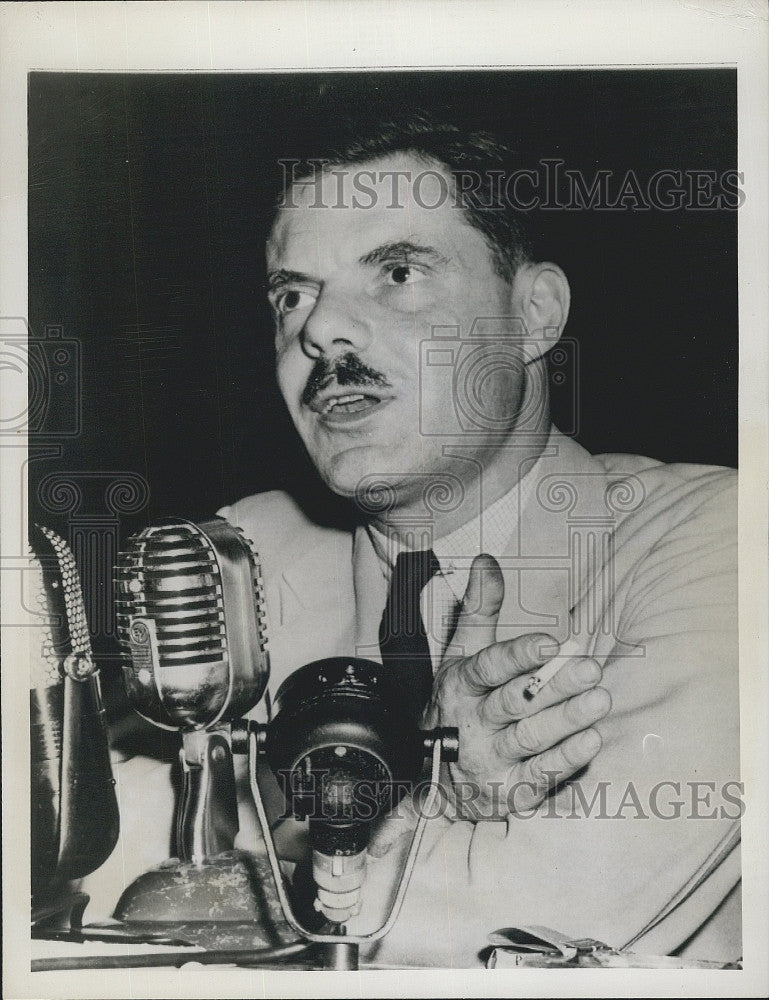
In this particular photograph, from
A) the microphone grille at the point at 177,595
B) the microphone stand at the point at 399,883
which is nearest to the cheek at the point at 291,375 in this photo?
the microphone grille at the point at 177,595

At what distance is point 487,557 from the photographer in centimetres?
109

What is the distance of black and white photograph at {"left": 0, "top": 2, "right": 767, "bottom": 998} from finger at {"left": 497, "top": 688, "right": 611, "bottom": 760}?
0.7 inches

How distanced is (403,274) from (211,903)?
91 centimetres

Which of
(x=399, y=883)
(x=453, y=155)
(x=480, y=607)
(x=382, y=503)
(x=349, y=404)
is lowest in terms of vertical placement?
(x=399, y=883)

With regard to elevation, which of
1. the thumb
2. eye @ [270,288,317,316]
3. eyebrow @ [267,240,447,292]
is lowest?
the thumb

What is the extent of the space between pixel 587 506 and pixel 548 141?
1.68 ft

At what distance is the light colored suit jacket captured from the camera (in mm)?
1069

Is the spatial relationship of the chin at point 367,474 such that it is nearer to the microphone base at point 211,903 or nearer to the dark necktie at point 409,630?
the dark necktie at point 409,630

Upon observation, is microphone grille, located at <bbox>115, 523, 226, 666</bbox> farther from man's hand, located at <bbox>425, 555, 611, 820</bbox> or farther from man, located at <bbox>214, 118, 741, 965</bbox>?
man's hand, located at <bbox>425, 555, 611, 820</bbox>

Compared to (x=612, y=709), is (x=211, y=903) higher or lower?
lower

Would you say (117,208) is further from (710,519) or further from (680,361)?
(710,519)

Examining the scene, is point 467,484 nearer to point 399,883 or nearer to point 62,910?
point 399,883

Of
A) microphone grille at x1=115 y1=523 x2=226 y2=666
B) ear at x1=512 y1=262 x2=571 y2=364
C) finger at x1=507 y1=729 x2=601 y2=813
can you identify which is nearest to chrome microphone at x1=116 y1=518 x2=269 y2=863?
microphone grille at x1=115 y1=523 x2=226 y2=666

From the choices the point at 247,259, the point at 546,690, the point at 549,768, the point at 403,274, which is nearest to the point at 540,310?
the point at 403,274
